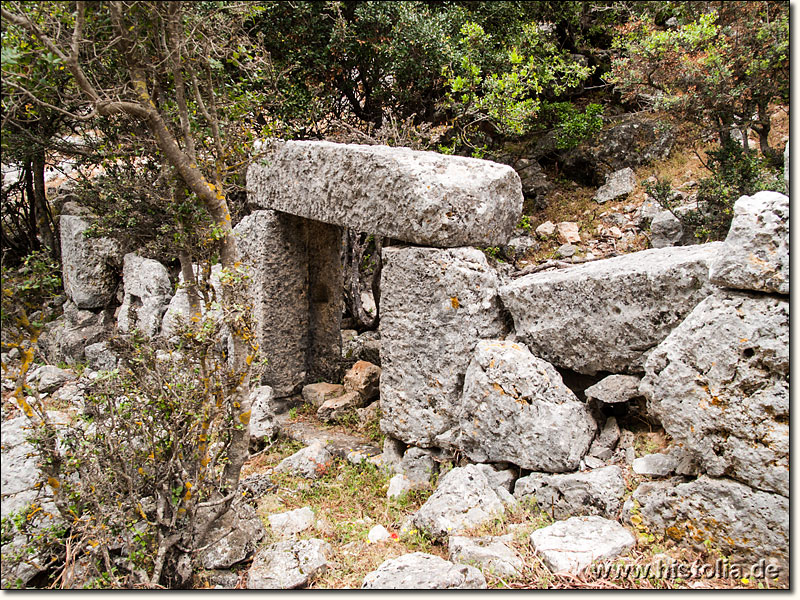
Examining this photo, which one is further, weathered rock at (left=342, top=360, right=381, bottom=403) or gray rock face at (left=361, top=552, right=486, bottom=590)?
weathered rock at (left=342, top=360, right=381, bottom=403)

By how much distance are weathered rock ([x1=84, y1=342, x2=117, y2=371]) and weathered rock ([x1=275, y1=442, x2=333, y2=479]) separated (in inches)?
99.3

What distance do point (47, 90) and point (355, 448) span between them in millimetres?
3482

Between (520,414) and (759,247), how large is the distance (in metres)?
1.64

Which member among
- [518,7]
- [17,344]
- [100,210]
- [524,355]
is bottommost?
[524,355]

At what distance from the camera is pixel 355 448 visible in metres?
5.27

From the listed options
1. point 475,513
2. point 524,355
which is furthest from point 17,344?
point 524,355

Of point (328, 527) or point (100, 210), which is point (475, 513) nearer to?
point (328, 527)

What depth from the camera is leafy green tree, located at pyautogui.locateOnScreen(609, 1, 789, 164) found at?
6340mm

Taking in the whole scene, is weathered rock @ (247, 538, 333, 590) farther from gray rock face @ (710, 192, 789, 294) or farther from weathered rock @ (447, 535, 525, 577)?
gray rock face @ (710, 192, 789, 294)

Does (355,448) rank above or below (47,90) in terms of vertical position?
below

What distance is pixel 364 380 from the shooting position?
620 cm

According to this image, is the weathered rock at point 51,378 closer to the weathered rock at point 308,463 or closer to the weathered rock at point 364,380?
the weathered rock at point 308,463

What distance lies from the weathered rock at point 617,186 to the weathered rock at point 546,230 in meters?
0.84

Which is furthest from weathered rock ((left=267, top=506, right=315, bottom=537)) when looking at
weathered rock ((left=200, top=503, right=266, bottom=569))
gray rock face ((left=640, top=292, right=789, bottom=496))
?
gray rock face ((left=640, top=292, right=789, bottom=496))
